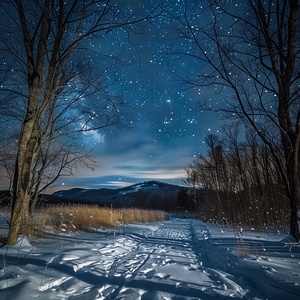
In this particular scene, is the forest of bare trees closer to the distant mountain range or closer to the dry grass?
the dry grass

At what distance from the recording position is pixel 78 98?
545 centimetres

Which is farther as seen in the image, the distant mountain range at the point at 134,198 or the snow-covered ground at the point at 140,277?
the distant mountain range at the point at 134,198

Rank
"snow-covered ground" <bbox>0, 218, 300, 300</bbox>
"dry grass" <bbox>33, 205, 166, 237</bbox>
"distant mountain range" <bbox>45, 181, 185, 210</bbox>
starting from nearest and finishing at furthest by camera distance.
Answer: "snow-covered ground" <bbox>0, 218, 300, 300</bbox>, "dry grass" <bbox>33, 205, 166, 237</bbox>, "distant mountain range" <bbox>45, 181, 185, 210</bbox>

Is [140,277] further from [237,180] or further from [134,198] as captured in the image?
[134,198]

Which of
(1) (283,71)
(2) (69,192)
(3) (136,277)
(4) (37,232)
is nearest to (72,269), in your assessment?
(3) (136,277)

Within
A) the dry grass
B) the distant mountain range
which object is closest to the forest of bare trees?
the dry grass

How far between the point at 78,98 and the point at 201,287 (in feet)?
16.9

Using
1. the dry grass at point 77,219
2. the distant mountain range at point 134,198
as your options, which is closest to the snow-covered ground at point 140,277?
the dry grass at point 77,219

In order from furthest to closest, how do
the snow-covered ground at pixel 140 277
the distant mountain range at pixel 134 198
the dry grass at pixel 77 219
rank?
the distant mountain range at pixel 134 198 → the dry grass at pixel 77 219 → the snow-covered ground at pixel 140 277

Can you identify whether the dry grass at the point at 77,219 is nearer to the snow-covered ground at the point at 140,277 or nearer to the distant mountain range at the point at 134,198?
the snow-covered ground at the point at 140,277

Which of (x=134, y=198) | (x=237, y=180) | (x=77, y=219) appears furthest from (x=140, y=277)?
(x=134, y=198)

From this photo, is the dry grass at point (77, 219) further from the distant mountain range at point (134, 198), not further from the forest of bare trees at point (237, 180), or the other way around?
the distant mountain range at point (134, 198)

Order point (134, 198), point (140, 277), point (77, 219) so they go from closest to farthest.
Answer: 1. point (140, 277)
2. point (77, 219)
3. point (134, 198)

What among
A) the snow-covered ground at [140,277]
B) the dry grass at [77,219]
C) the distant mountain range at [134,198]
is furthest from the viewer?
the distant mountain range at [134,198]
